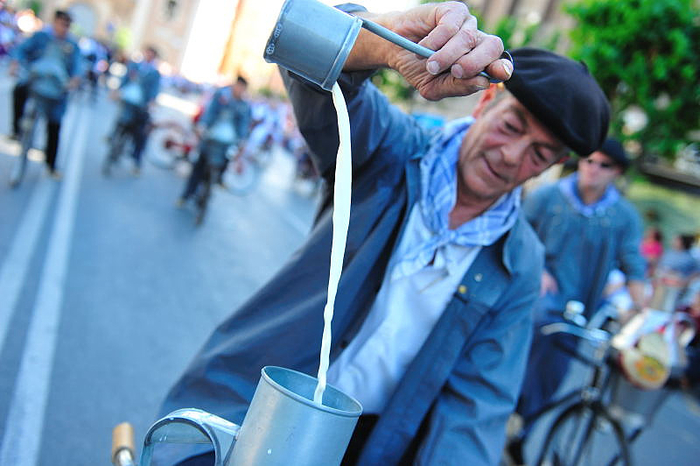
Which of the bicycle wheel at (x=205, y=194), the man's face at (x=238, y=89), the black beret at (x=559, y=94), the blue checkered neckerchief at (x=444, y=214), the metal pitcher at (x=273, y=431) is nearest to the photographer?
the metal pitcher at (x=273, y=431)

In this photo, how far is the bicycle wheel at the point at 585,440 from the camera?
12.1 ft

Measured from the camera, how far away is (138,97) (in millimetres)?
11414

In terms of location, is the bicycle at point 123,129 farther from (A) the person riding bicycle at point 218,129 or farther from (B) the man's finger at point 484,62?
(B) the man's finger at point 484,62

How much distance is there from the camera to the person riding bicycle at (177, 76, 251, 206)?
391 inches

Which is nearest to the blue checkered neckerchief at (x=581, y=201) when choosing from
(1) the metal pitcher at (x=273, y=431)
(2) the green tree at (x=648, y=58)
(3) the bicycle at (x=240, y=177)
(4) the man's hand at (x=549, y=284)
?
(4) the man's hand at (x=549, y=284)

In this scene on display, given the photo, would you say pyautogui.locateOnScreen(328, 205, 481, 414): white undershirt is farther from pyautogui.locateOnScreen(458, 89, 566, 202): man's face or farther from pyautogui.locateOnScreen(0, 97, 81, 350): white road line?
pyautogui.locateOnScreen(0, 97, 81, 350): white road line

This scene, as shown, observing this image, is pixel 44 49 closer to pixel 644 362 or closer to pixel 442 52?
pixel 644 362

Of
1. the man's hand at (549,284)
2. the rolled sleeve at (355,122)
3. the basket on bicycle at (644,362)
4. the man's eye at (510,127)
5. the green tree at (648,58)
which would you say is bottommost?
the basket on bicycle at (644,362)

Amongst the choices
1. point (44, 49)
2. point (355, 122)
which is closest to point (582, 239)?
point (355, 122)

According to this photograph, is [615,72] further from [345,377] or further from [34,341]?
[345,377]

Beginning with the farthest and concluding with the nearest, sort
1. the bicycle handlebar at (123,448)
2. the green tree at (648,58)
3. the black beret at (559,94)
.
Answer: the green tree at (648,58) < the black beret at (559,94) < the bicycle handlebar at (123,448)

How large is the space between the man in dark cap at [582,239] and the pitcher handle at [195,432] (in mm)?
3008

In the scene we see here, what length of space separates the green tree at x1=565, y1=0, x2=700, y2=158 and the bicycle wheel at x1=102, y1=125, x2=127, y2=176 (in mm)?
8000

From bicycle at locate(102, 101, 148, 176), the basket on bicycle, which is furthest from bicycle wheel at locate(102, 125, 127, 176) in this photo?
the basket on bicycle
